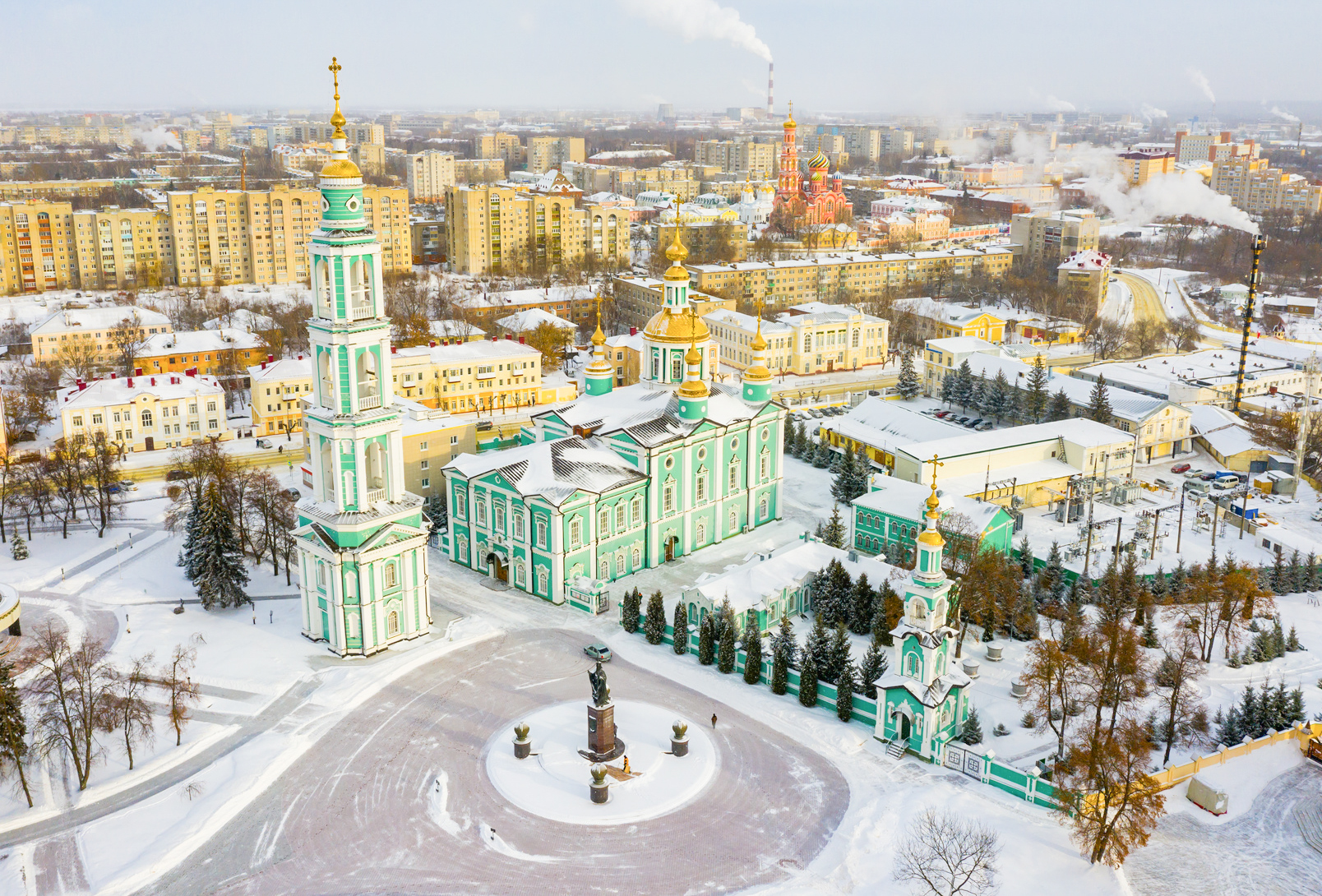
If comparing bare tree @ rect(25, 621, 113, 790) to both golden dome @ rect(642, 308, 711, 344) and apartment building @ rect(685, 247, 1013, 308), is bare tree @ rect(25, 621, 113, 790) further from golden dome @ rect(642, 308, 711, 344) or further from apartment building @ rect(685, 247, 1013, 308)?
apartment building @ rect(685, 247, 1013, 308)

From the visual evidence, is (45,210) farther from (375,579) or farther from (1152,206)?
(1152,206)

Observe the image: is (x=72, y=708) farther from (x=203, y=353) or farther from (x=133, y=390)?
(x=203, y=353)

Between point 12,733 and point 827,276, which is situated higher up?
point 827,276

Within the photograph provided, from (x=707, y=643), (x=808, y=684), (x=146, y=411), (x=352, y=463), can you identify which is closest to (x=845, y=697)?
(x=808, y=684)

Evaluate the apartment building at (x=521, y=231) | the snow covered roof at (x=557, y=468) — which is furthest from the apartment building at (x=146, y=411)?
the apartment building at (x=521, y=231)

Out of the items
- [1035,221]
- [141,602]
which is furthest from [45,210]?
[1035,221]
